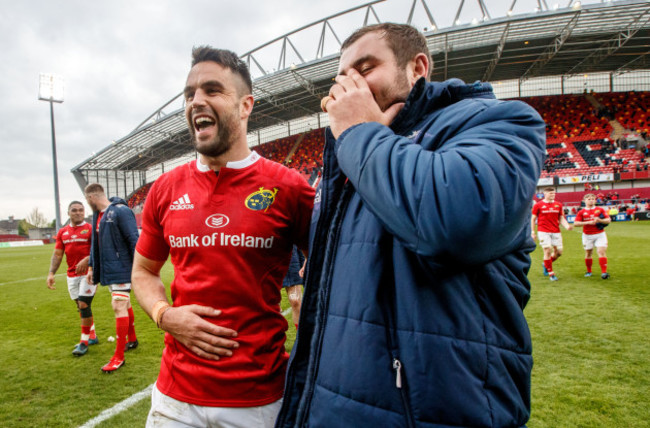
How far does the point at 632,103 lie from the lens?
3130 cm

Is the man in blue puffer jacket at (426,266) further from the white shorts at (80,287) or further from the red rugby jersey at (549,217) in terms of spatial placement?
the red rugby jersey at (549,217)

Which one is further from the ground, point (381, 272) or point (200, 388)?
point (381, 272)

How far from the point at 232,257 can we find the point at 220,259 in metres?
0.05

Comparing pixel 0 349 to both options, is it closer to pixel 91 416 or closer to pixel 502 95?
pixel 91 416

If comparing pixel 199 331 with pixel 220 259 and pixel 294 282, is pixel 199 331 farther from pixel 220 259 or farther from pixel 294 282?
pixel 294 282

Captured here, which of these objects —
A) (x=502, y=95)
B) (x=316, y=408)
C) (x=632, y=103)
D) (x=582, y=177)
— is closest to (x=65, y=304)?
(x=316, y=408)

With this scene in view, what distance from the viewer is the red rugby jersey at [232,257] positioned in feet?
5.17

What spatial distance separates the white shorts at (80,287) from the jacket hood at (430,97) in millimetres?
6025

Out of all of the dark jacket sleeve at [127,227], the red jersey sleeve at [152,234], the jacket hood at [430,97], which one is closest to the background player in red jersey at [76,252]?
the dark jacket sleeve at [127,227]

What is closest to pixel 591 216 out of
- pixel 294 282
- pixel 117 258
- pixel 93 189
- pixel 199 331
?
pixel 294 282

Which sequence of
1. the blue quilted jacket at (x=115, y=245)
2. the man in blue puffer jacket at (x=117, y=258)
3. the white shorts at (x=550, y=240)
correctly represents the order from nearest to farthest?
the man in blue puffer jacket at (x=117, y=258)
the blue quilted jacket at (x=115, y=245)
the white shorts at (x=550, y=240)

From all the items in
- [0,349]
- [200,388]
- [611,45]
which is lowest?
[0,349]

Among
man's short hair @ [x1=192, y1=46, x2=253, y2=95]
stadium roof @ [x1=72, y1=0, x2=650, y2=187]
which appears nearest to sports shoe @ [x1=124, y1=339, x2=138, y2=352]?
man's short hair @ [x1=192, y1=46, x2=253, y2=95]

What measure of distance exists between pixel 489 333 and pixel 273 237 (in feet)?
3.45
